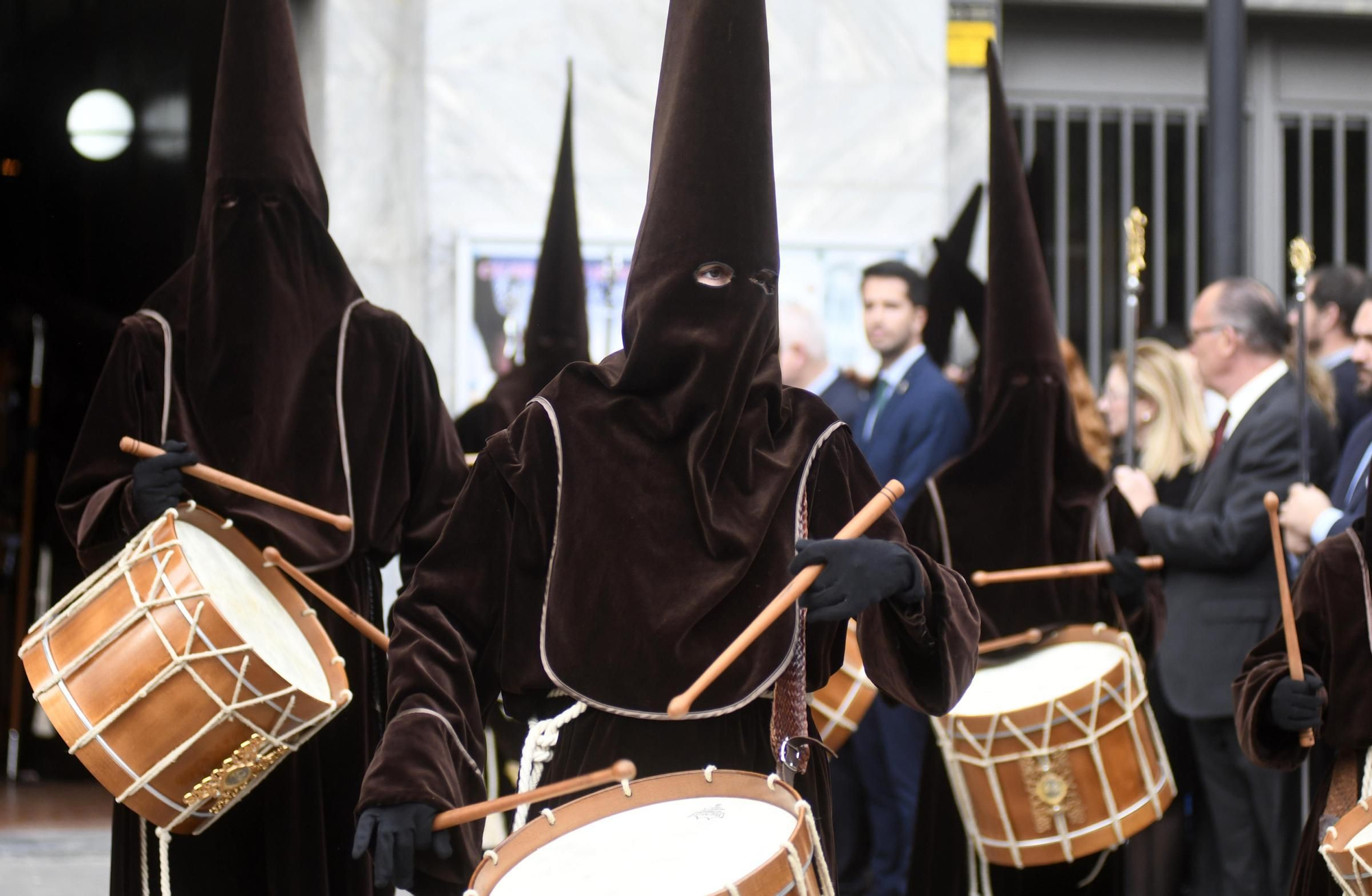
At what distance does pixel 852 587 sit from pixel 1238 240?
4.42 meters

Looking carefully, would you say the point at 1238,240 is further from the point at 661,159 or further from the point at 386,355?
the point at 661,159

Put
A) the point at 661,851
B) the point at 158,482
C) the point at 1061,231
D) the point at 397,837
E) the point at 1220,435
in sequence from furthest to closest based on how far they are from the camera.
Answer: the point at 1061,231, the point at 1220,435, the point at 158,482, the point at 397,837, the point at 661,851

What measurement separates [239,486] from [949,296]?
3.54 meters

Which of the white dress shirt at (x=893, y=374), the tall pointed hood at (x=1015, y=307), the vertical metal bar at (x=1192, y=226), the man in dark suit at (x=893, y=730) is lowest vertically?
the man in dark suit at (x=893, y=730)

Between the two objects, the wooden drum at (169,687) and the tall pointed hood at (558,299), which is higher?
the tall pointed hood at (558,299)

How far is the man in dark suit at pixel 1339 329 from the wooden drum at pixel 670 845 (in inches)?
176

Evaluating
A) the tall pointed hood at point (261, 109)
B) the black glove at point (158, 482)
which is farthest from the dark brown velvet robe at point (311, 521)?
the tall pointed hood at point (261, 109)

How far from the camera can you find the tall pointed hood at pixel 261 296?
4.54 metres

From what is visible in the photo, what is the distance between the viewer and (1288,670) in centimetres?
399

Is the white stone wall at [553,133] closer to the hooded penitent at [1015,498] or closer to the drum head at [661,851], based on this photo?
the hooded penitent at [1015,498]

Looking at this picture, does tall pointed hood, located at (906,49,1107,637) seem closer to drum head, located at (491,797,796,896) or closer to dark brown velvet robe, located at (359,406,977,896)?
dark brown velvet robe, located at (359,406,977,896)

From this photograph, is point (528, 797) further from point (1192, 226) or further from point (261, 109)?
point (1192, 226)

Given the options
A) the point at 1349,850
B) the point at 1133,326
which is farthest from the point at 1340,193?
the point at 1349,850

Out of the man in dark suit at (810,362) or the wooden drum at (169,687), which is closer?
the wooden drum at (169,687)
